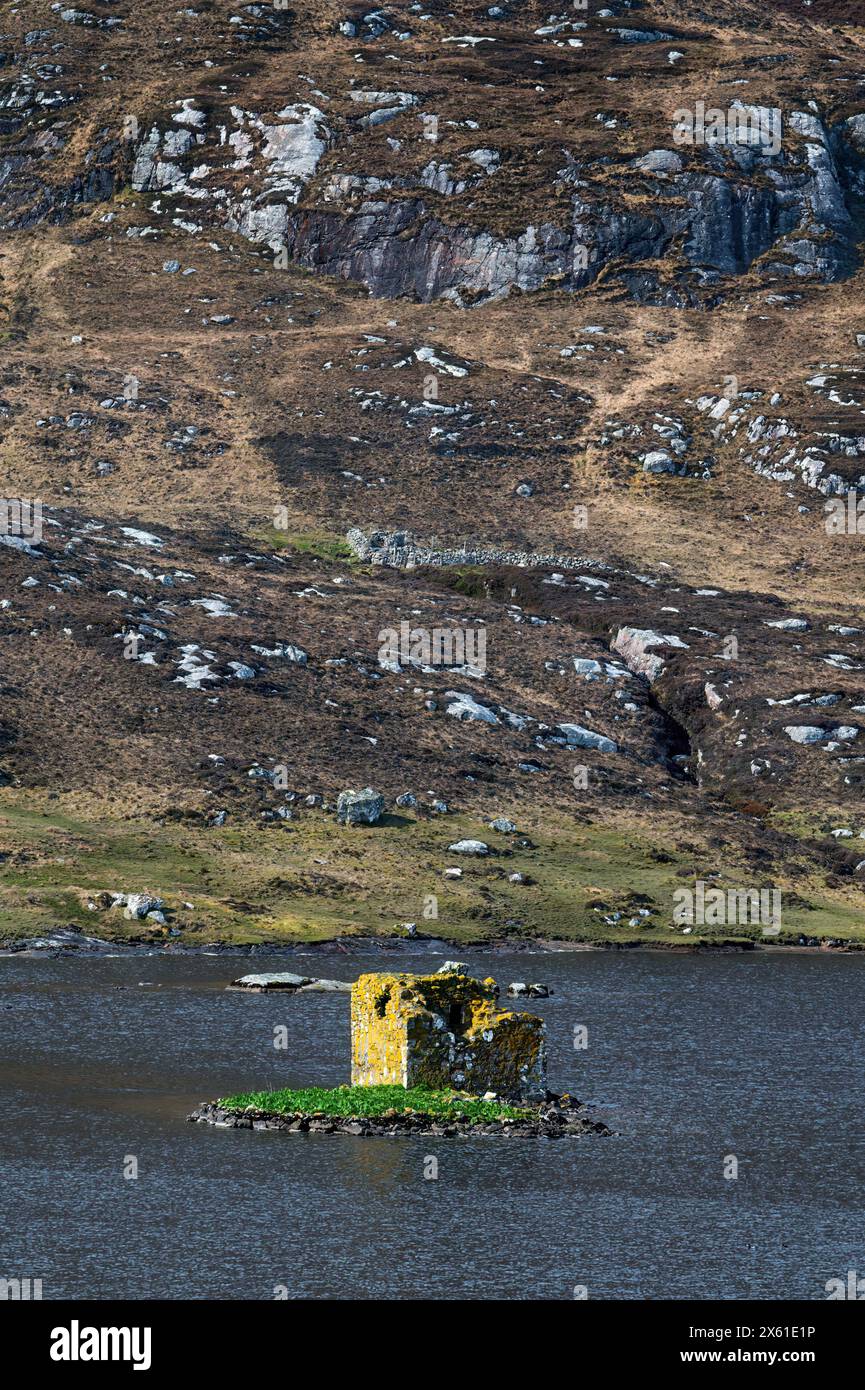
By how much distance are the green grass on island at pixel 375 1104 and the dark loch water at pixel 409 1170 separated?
1114 mm

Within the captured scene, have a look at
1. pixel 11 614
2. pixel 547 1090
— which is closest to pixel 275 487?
pixel 11 614

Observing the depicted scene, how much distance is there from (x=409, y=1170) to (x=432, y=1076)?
20.0 feet

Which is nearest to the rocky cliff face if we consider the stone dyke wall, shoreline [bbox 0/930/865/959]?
the stone dyke wall

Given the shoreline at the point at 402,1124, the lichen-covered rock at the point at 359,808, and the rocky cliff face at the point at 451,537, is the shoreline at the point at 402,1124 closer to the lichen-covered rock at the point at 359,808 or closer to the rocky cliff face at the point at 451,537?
the rocky cliff face at the point at 451,537

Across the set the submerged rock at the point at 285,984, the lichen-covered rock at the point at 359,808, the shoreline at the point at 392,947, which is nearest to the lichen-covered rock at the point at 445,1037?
the submerged rock at the point at 285,984

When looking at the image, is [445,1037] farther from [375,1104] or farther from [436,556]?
[436,556]

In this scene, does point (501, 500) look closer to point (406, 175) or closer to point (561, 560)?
point (561, 560)

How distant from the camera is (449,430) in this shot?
16450 cm

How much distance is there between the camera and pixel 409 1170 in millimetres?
37469

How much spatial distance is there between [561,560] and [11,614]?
162ft

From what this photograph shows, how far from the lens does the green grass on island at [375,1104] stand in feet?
136

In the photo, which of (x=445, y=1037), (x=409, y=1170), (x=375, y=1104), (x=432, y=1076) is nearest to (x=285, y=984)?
(x=432, y=1076)

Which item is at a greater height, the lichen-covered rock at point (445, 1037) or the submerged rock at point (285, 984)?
the lichen-covered rock at point (445, 1037)
